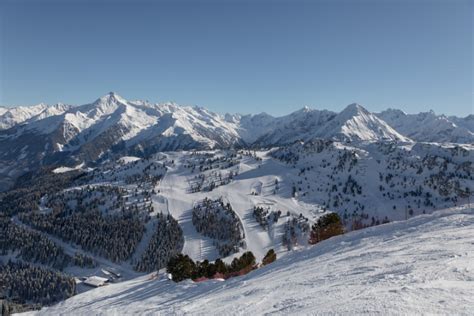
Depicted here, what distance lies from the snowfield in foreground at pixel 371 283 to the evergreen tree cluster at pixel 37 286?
136106 millimetres

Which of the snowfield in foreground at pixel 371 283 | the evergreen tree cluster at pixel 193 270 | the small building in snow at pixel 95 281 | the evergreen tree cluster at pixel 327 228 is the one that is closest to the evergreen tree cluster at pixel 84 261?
the small building in snow at pixel 95 281

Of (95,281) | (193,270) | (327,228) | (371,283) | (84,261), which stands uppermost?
(371,283)

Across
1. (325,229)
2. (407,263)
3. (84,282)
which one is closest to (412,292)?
(407,263)

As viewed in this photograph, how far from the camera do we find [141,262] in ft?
617

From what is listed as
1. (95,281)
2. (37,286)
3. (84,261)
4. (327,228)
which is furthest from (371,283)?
(84,261)

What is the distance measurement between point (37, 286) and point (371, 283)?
187806 millimetres

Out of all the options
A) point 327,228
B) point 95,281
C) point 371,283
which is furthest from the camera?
point 95,281

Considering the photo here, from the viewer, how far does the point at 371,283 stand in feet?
69.6

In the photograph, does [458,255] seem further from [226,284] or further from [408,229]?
[226,284]

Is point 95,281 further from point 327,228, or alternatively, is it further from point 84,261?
point 327,228

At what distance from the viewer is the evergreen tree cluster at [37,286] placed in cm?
15838

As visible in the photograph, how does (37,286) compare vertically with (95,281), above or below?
above

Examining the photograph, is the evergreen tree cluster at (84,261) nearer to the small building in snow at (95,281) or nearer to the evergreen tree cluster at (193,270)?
the small building in snow at (95,281)

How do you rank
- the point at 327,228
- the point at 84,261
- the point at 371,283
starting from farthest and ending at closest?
the point at 84,261 < the point at 327,228 < the point at 371,283
